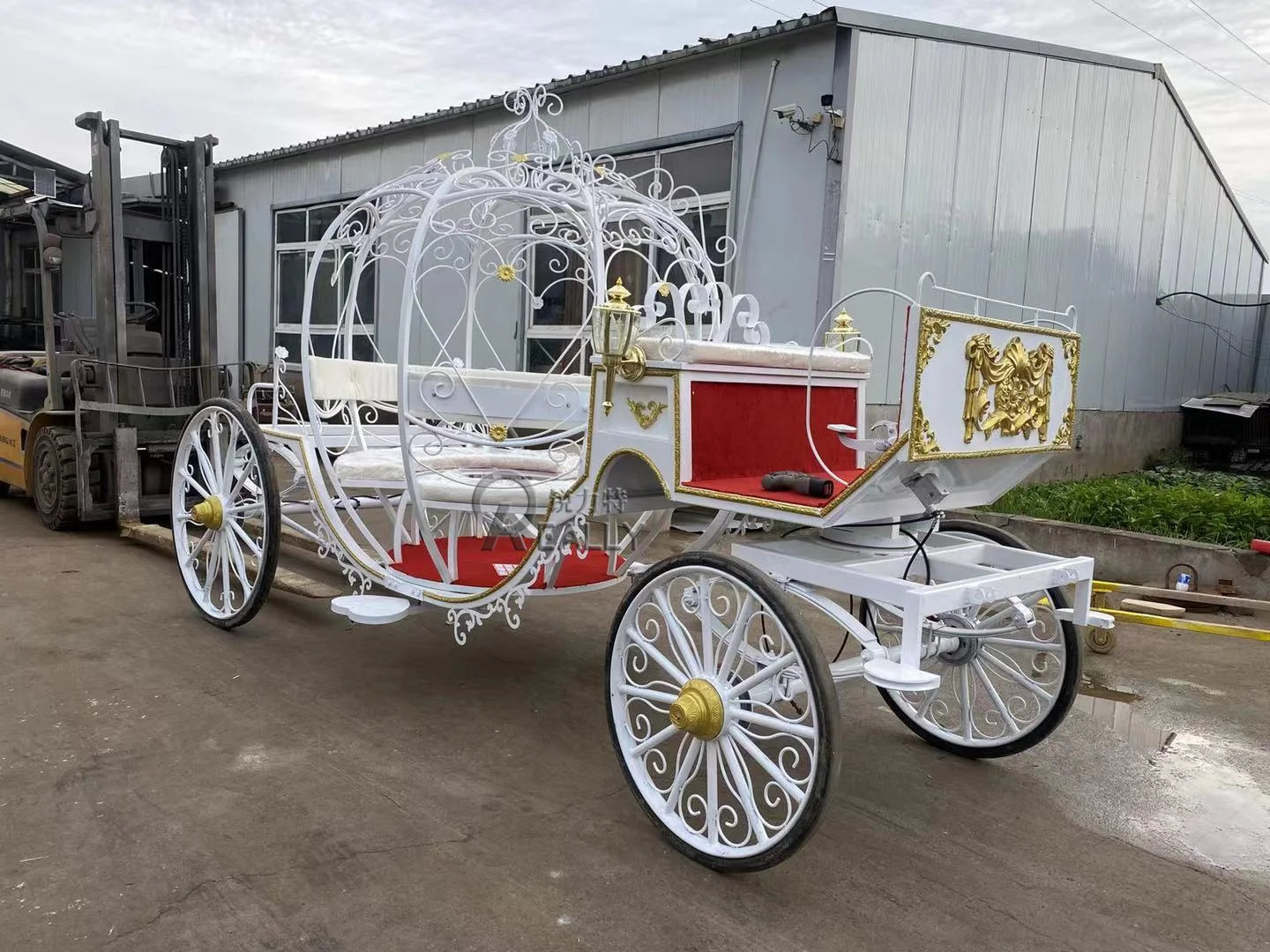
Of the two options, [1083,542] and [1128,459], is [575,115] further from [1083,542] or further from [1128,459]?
[1128,459]

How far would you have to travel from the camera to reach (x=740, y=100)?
22.4ft

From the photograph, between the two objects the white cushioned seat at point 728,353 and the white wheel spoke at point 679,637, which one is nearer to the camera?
the white wheel spoke at point 679,637

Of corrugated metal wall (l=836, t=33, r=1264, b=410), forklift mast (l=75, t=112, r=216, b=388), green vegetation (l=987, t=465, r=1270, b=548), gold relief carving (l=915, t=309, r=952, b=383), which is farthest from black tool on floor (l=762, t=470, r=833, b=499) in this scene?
forklift mast (l=75, t=112, r=216, b=388)

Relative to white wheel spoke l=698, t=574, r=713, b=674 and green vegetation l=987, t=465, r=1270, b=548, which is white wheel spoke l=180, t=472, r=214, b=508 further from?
green vegetation l=987, t=465, r=1270, b=548

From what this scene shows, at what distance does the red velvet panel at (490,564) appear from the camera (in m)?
3.65

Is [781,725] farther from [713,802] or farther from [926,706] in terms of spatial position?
[926,706]

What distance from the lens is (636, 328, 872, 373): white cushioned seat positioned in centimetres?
267

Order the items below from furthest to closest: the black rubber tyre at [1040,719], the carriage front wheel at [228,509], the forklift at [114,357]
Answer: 1. the forklift at [114,357]
2. the carriage front wheel at [228,509]
3. the black rubber tyre at [1040,719]

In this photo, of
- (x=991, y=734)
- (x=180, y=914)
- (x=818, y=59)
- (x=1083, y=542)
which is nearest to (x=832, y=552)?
(x=991, y=734)

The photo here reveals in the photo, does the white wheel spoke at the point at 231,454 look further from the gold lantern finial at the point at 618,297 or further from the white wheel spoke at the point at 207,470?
the gold lantern finial at the point at 618,297

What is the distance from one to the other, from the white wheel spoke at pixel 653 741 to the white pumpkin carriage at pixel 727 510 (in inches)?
0.4

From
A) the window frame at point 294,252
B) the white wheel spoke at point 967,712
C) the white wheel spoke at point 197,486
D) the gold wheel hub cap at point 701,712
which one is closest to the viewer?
the gold wheel hub cap at point 701,712

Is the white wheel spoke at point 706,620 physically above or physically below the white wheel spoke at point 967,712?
above

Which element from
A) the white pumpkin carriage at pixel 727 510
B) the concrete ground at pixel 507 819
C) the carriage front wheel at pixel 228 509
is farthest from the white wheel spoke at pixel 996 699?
the carriage front wheel at pixel 228 509
